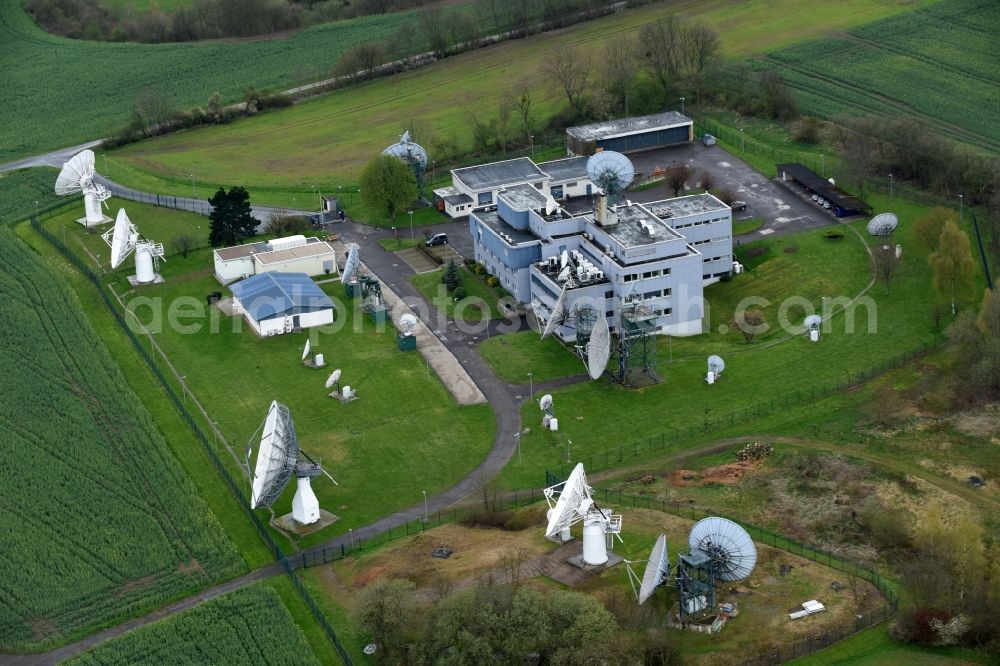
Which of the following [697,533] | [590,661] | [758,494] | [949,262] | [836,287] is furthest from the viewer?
[836,287]

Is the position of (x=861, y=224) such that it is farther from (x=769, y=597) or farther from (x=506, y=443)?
(x=769, y=597)

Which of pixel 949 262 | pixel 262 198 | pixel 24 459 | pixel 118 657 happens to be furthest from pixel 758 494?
pixel 262 198

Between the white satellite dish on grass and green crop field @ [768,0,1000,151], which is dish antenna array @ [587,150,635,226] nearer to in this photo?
the white satellite dish on grass

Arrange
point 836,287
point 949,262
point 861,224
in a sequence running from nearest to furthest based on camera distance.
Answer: point 949,262 → point 836,287 → point 861,224

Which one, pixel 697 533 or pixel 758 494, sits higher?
pixel 697 533

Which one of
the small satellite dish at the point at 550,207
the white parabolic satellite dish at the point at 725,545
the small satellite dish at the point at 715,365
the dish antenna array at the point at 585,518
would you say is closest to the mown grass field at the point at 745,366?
the small satellite dish at the point at 715,365

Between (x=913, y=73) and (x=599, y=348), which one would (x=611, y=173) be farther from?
(x=913, y=73)

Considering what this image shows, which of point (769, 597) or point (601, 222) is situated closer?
point (769, 597)

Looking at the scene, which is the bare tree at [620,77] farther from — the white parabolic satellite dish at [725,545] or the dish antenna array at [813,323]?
the white parabolic satellite dish at [725,545]
